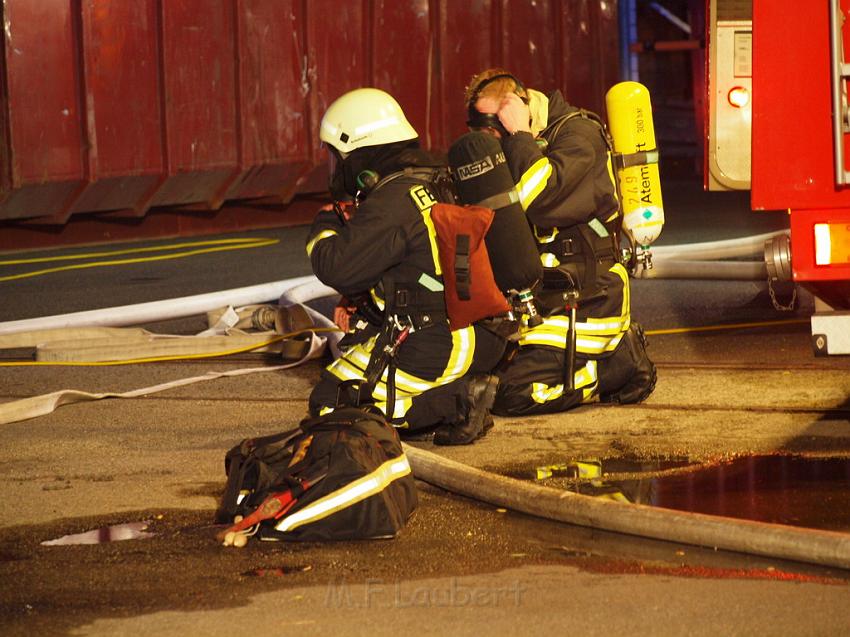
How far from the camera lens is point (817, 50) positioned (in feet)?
15.2

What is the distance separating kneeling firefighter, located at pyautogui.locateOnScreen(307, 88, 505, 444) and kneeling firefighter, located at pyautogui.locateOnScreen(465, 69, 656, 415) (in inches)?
16.4

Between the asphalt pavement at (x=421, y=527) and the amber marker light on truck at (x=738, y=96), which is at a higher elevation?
the amber marker light on truck at (x=738, y=96)

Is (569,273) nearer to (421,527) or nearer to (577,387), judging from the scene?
(577,387)

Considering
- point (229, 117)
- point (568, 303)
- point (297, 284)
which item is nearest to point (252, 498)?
point (568, 303)

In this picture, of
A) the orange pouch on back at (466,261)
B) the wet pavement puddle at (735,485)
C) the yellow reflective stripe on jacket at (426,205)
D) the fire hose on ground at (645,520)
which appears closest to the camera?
the fire hose on ground at (645,520)

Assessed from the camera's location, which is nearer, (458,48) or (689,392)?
(689,392)

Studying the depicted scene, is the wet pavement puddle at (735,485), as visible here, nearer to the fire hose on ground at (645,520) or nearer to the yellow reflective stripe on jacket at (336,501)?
the fire hose on ground at (645,520)

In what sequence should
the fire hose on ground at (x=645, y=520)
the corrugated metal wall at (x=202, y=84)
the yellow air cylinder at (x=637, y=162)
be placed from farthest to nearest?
1. the corrugated metal wall at (x=202, y=84)
2. the yellow air cylinder at (x=637, y=162)
3. the fire hose on ground at (x=645, y=520)

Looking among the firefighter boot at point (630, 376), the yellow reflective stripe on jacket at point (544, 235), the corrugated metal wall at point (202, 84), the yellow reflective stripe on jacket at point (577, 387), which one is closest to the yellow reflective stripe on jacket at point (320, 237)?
the yellow reflective stripe on jacket at point (544, 235)

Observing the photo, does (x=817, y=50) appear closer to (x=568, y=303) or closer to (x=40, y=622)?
(x=568, y=303)

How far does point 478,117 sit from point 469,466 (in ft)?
5.33

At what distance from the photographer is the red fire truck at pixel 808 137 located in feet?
15.0

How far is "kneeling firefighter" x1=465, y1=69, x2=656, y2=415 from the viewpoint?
588 centimetres

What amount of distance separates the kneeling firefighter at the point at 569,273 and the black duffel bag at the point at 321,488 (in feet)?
4.75
